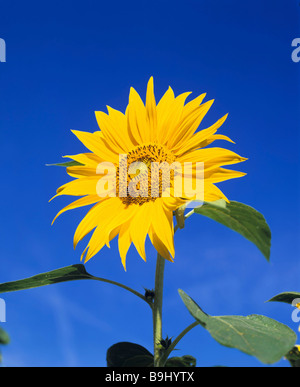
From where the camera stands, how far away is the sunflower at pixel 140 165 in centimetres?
147

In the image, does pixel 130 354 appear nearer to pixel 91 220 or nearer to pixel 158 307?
pixel 158 307

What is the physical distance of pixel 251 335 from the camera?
3.79 feet

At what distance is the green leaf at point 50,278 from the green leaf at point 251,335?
51 centimetres

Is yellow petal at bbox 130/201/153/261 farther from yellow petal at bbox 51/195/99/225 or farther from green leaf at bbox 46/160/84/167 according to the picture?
green leaf at bbox 46/160/84/167

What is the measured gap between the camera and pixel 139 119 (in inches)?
67.6

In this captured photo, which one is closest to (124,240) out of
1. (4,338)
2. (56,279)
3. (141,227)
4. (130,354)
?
(141,227)

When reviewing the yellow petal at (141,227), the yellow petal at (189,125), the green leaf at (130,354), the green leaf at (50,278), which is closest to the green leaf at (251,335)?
the yellow petal at (141,227)

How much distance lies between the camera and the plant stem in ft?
4.57

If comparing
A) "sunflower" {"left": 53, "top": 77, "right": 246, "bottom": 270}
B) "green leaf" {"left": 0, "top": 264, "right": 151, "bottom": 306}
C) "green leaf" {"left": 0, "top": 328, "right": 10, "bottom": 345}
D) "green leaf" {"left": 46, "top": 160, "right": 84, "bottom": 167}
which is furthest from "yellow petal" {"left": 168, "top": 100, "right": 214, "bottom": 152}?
"green leaf" {"left": 0, "top": 328, "right": 10, "bottom": 345}

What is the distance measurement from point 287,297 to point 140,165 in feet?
2.83

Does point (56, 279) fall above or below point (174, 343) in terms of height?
above

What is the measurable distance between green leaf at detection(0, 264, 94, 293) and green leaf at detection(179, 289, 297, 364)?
51 centimetres

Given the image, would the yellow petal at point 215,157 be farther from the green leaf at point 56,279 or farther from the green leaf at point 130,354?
the green leaf at point 130,354
